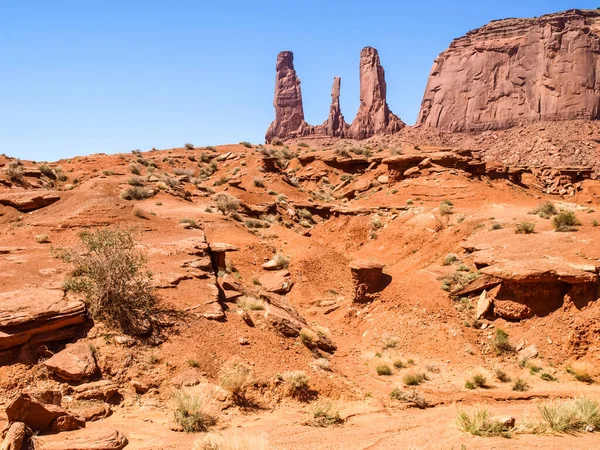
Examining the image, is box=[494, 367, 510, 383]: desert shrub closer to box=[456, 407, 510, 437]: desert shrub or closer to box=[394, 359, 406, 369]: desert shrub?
box=[394, 359, 406, 369]: desert shrub

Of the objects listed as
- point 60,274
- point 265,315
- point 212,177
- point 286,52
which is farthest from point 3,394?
point 286,52

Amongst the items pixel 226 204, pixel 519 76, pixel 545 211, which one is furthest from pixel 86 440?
pixel 519 76

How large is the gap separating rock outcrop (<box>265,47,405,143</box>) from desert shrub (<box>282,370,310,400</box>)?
258ft

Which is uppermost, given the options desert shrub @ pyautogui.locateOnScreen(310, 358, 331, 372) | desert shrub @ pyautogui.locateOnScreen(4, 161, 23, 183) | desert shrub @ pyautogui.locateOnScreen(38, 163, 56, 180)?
desert shrub @ pyautogui.locateOnScreen(38, 163, 56, 180)

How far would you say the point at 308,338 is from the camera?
11445 millimetres

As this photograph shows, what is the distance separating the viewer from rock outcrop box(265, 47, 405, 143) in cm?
8600

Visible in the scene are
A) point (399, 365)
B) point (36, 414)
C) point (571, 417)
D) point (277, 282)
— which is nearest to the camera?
point (36, 414)

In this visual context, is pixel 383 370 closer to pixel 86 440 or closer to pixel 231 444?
pixel 231 444

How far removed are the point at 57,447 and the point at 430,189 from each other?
2538 cm

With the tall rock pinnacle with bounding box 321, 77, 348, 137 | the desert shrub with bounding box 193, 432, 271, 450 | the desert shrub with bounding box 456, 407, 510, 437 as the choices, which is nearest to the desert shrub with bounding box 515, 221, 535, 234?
the desert shrub with bounding box 456, 407, 510, 437

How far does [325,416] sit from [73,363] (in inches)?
182

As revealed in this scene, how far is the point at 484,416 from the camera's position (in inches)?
262

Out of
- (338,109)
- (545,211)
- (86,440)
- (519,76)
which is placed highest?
(519,76)

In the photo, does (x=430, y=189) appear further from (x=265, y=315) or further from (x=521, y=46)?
(x=521, y=46)
